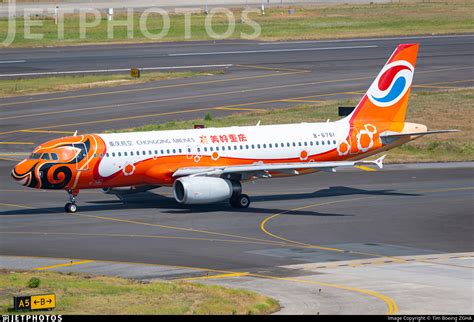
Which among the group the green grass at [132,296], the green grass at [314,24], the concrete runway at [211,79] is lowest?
the green grass at [132,296]

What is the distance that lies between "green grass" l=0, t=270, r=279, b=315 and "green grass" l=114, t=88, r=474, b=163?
38.3 metres

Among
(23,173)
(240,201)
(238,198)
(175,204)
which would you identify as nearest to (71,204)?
(23,173)

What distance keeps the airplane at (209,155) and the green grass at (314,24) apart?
79.6 metres

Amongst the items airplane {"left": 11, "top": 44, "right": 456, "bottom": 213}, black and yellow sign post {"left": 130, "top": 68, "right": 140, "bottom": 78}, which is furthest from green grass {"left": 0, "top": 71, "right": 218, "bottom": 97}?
airplane {"left": 11, "top": 44, "right": 456, "bottom": 213}

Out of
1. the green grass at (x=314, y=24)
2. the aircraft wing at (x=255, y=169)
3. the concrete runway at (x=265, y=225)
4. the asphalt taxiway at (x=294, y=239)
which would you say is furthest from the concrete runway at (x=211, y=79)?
the aircraft wing at (x=255, y=169)

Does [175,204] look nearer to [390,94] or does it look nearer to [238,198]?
[238,198]

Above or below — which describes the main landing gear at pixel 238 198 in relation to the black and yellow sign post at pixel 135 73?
below

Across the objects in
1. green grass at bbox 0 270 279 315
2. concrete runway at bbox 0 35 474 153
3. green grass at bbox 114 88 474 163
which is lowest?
green grass at bbox 0 270 279 315

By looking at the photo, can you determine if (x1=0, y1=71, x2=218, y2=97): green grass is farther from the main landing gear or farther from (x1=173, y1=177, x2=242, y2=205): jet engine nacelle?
(x1=173, y1=177, x2=242, y2=205): jet engine nacelle

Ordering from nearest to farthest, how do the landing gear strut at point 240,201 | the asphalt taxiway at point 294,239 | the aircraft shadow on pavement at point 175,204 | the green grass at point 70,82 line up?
the asphalt taxiway at point 294,239
the aircraft shadow on pavement at point 175,204
the landing gear strut at point 240,201
the green grass at point 70,82

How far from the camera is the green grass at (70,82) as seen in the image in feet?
347

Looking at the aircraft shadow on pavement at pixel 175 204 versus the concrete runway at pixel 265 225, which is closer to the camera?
the concrete runway at pixel 265 225

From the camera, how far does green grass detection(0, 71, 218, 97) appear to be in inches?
4158

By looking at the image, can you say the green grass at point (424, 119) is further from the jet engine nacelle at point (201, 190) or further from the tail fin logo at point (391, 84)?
the jet engine nacelle at point (201, 190)
